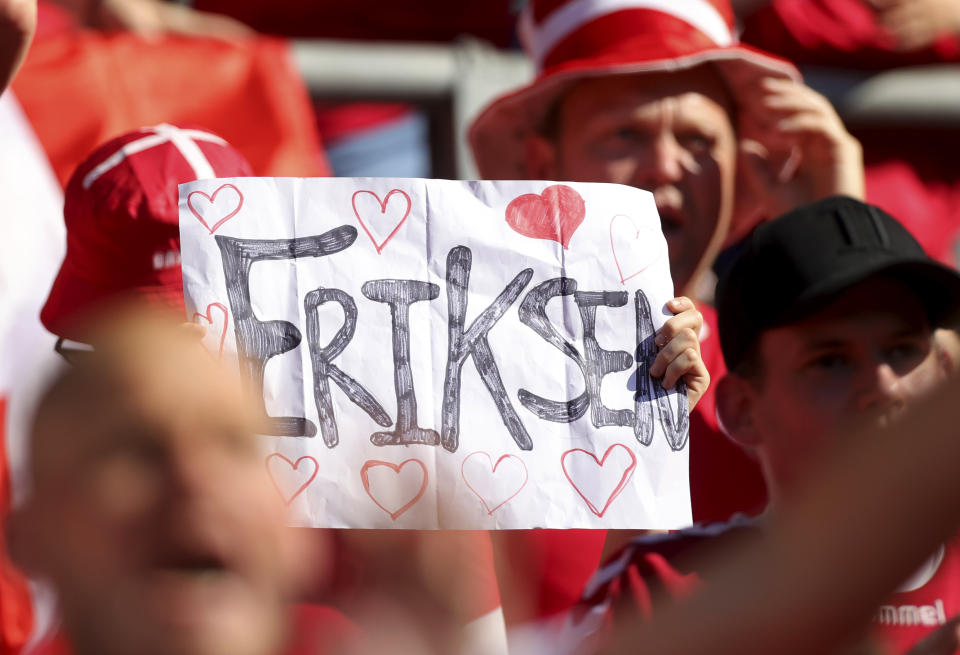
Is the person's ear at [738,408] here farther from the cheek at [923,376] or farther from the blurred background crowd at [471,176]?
the cheek at [923,376]

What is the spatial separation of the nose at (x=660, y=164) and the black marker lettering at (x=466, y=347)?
689 millimetres

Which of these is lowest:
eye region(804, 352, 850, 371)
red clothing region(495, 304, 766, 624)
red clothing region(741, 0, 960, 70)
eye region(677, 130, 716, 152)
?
red clothing region(495, 304, 766, 624)

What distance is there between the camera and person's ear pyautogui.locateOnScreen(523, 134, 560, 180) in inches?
105

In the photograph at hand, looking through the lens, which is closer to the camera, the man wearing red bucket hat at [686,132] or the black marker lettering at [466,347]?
the black marker lettering at [466,347]

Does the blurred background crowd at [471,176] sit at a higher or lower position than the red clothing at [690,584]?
higher

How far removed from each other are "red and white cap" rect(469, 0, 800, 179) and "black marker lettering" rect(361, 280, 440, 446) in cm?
91

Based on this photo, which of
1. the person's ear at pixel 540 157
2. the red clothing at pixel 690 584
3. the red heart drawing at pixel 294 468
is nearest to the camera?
the red heart drawing at pixel 294 468

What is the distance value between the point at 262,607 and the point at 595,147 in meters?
1.62

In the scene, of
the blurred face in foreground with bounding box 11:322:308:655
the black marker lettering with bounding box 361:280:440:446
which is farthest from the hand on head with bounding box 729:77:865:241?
the blurred face in foreground with bounding box 11:322:308:655

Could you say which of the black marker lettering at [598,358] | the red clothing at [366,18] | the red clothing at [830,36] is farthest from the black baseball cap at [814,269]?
the red clothing at [366,18]

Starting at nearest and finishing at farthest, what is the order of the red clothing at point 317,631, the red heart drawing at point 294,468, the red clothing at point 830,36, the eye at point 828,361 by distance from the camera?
the red clothing at point 317,631 → the red heart drawing at point 294,468 → the eye at point 828,361 → the red clothing at point 830,36

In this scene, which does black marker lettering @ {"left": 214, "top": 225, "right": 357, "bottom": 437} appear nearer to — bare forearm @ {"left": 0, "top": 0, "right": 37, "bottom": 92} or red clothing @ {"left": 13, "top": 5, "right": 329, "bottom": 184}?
bare forearm @ {"left": 0, "top": 0, "right": 37, "bottom": 92}

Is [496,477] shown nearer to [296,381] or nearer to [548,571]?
[296,381]

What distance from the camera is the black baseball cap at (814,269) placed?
6.72 ft
